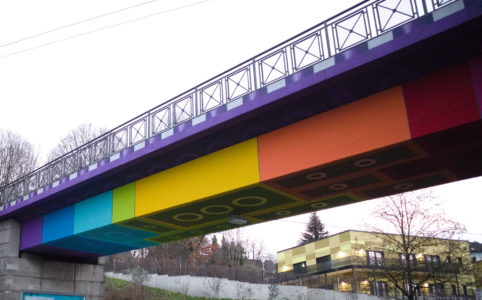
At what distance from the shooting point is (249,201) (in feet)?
44.2

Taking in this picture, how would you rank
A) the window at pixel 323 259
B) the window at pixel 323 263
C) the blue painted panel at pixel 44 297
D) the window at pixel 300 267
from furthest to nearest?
the window at pixel 300 267 < the window at pixel 323 259 < the window at pixel 323 263 < the blue painted panel at pixel 44 297

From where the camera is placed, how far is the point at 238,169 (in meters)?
12.2

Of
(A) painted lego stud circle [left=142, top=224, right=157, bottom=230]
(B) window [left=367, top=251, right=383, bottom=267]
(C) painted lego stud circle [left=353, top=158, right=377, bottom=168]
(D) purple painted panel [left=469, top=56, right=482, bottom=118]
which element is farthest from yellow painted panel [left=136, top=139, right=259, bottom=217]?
(B) window [left=367, top=251, right=383, bottom=267]

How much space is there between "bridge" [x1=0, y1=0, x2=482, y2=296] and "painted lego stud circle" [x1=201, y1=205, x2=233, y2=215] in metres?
0.07

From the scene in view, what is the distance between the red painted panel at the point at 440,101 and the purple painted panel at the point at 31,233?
15.8 metres

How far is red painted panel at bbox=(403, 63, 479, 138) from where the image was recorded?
28.1ft

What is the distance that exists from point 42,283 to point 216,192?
39.9ft

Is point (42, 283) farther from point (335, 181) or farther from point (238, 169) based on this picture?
point (335, 181)

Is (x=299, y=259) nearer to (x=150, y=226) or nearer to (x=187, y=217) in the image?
(x=150, y=226)

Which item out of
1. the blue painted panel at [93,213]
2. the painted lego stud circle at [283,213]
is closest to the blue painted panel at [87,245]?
the blue painted panel at [93,213]

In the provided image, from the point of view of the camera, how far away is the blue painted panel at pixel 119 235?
1648 cm

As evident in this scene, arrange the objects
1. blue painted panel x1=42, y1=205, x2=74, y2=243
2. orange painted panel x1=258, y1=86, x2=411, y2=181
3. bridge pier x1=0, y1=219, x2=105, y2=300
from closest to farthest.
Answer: orange painted panel x1=258, y1=86, x2=411, y2=181 → blue painted panel x1=42, y1=205, x2=74, y2=243 → bridge pier x1=0, y1=219, x2=105, y2=300

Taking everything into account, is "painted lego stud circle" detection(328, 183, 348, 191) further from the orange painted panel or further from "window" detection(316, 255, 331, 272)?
"window" detection(316, 255, 331, 272)

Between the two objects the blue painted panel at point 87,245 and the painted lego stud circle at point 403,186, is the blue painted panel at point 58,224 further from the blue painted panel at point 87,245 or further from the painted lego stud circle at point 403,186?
the painted lego stud circle at point 403,186
